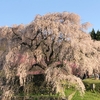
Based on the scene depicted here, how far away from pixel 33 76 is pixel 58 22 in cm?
473

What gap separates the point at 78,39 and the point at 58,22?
1.95 meters

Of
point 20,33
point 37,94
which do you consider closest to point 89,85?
point 37,94

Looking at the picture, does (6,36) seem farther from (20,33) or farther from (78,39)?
(78,39)

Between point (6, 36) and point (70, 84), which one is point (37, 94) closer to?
point (70, 84)

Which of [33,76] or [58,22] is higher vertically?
[58,22]

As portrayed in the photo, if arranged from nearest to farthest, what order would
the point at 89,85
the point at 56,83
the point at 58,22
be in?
the point at 56,83, the point at 58,22, the point at 89,85

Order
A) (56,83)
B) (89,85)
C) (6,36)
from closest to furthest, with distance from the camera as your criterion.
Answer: (56,83) → (6,36) → (89,85)

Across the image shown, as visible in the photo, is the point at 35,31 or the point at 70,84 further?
the point at 35,31

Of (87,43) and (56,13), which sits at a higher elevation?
(56,13)

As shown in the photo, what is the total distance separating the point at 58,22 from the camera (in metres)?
16.5

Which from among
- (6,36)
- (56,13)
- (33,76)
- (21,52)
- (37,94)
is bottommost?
(37,94)

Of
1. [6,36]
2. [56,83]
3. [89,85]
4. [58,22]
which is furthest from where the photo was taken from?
[89,85]

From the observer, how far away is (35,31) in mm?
16516

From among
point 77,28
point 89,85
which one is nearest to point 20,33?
point 77,28
